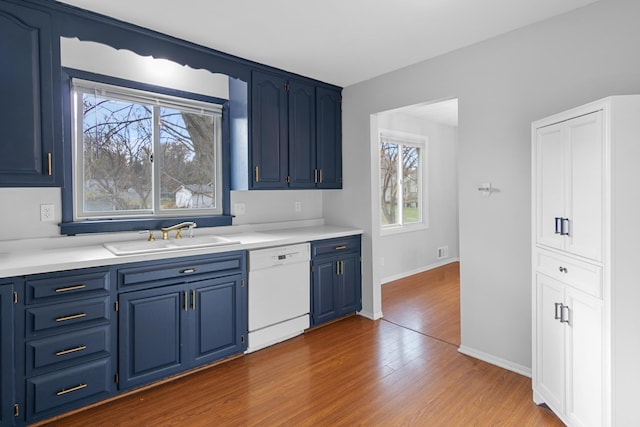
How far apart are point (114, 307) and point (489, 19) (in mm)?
3043

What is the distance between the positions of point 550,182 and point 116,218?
3.03 metres

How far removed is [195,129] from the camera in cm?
333

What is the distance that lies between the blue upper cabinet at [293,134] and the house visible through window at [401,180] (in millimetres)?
1428

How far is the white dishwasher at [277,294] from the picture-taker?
2914 millimetres

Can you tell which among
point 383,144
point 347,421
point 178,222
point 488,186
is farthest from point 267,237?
point 383,144

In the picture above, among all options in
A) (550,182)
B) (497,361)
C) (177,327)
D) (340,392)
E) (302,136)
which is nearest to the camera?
(550,182)

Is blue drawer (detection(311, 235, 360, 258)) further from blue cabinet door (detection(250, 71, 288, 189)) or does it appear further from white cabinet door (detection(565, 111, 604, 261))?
white cabinet door (detection(565, 111, 604, 261))

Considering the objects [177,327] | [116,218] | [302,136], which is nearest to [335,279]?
[302,136]

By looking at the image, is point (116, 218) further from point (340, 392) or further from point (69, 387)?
point (340, 392)

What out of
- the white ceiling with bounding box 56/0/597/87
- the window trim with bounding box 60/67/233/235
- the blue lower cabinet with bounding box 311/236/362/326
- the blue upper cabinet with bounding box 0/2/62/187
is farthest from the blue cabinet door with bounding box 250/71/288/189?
the blue upper cabinet with bounding box 0/2/62/187

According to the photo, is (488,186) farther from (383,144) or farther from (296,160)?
(383,144)

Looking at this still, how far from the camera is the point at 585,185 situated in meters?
1.78

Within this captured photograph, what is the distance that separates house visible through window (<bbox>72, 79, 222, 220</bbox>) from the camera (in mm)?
2736

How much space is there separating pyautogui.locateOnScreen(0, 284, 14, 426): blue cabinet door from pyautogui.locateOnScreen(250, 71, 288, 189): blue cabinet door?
6.09 ft
